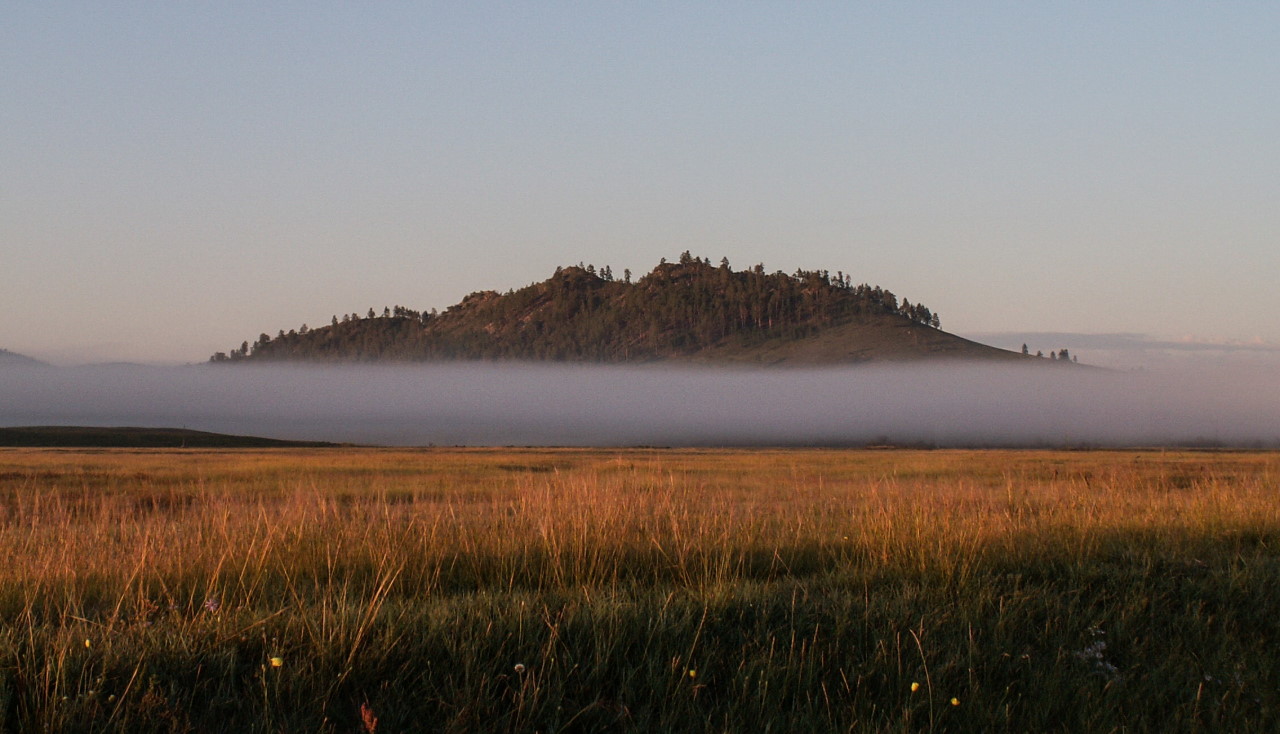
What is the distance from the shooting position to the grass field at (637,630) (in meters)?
5.18

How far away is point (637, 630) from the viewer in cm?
623

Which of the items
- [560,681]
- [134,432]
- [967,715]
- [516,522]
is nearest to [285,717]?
[560,681]

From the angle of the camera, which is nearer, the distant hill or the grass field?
the grass field

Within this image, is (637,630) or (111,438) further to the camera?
(111,438)

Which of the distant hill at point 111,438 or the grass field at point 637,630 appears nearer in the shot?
the grass field at point 637,630

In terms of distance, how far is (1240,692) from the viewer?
6.13 metres

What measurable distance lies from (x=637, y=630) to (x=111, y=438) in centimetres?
12423

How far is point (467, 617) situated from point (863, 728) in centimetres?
257

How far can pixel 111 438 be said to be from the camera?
11425 cm

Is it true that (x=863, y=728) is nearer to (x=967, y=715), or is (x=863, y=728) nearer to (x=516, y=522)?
(x=967, y=715)

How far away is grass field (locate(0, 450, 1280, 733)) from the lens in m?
5.18

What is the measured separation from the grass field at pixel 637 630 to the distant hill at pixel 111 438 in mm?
100550

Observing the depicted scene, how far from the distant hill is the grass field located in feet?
330

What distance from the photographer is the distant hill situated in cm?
10550
